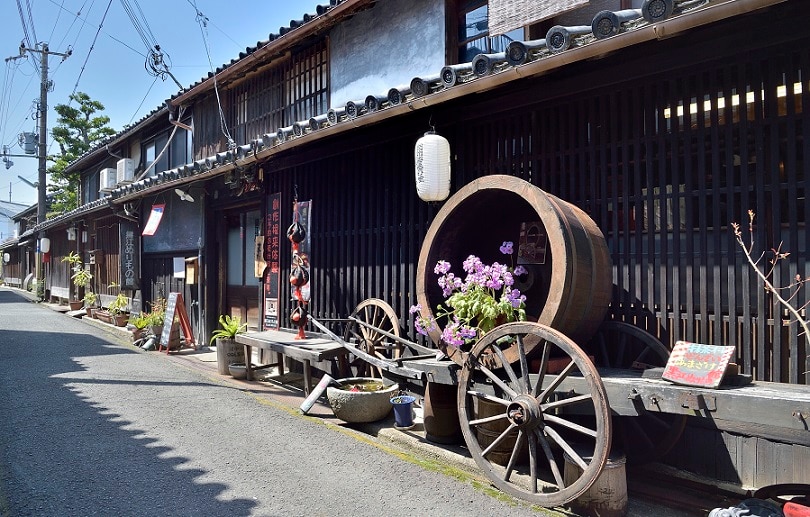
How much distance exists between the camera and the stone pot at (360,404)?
23.3 feet

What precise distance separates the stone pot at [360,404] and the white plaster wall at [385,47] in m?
5.19

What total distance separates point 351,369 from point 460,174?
402 cm

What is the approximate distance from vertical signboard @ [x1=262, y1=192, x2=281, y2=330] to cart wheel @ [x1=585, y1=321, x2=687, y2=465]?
7373 millimetres

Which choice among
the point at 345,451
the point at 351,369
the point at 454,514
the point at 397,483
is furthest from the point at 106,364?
the point at 454,514

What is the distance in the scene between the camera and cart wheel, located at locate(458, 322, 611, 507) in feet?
14.0

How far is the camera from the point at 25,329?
681 inches

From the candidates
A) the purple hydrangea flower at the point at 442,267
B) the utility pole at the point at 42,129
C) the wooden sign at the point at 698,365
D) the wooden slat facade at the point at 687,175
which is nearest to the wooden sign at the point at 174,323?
the wooden slat facade at the point at 687,175

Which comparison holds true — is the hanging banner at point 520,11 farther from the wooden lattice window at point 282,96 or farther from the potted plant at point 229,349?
the potted plant at point 229,349

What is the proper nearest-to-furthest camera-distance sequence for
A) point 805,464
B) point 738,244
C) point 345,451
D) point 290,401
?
point 805,464
point 738,244
point 345,451
point 290,401

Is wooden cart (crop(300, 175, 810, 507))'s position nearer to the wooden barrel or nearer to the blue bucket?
the wooden barrel

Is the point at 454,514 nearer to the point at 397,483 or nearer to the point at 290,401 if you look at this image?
the point at 397,483

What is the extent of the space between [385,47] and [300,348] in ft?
18.4

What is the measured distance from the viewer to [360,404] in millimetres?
7113

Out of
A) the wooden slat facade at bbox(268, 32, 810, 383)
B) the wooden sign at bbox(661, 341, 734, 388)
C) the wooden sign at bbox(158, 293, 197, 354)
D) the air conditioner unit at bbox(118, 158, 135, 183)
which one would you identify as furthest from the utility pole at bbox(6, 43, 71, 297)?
the wooden sign at bbox(661, 341, 734, 388)
